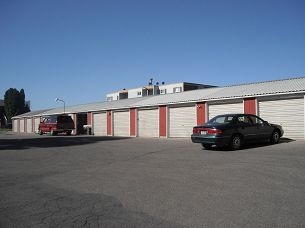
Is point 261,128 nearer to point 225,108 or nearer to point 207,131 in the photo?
point 207,131

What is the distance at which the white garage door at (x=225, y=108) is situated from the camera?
22.9 meters

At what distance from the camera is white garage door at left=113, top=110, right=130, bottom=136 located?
33475 mm

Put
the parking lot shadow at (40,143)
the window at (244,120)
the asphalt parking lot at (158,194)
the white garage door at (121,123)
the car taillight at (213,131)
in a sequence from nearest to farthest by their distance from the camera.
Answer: the asphalt parking lot at (158,194) < the car taillight at (213,131) < the window at (244,120) < the parking lot shadow at (40,143) < the white garage door at (121,123)

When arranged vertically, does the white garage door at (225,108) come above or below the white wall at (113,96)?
below

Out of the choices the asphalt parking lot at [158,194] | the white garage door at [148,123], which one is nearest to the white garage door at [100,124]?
the white garage door at [148,123]

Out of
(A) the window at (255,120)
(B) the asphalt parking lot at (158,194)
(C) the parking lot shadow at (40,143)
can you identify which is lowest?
(B) the asphalt parking lot at (158,194)

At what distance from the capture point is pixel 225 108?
2380cm

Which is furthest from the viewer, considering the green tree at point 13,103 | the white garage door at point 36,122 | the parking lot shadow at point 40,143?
the green tree at point 13,103

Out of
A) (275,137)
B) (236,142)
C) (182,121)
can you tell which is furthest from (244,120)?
(182,121)

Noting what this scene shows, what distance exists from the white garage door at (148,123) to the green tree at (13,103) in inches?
2806

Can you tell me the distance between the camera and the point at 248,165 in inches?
416

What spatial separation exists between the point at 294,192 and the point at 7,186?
6200 millimetres

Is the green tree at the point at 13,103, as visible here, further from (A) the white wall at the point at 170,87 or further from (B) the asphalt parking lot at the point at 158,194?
(B) the asphalt parking lot at the point at 158,194

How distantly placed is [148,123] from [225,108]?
8.50m
